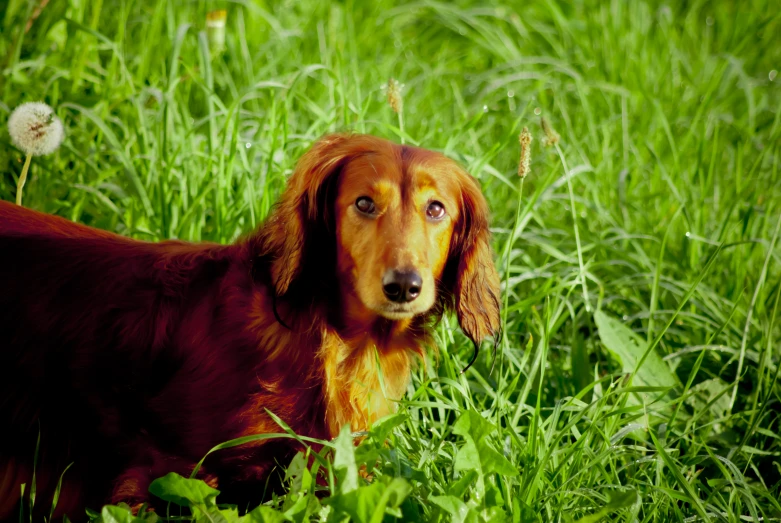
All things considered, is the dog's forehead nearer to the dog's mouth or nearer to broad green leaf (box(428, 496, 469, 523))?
the dog's mouth

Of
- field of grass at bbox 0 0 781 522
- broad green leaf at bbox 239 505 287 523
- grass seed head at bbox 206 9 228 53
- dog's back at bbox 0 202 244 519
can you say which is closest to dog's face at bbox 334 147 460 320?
field of grass at bbox 0 0 781 522

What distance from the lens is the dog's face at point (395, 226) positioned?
2.08m

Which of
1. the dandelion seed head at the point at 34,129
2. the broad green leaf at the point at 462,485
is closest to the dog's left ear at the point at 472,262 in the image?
the broad green leaf at the point at 462,485

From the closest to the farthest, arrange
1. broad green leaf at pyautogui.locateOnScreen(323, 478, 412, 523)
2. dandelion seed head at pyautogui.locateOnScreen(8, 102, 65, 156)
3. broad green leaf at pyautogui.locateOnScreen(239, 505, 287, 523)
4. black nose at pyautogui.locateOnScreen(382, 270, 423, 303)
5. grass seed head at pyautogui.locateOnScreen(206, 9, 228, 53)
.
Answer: broad green leaf at pyautogui.locateOnScreen(323, 478, 412, 523) → broad green leaf at pyautogui.locateOnScreen(239, 505, 287, 523) → black nose at pyautogui.locateOnScreen(382, 270, 423, 303) → dandelion seed head at pyautogui.locateOnScreen(8, 102, 65, 156) → grass seed head at pyautogui.locateOnScreen(206, 9, 228, 53)

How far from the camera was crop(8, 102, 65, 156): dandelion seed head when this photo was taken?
2.69 m

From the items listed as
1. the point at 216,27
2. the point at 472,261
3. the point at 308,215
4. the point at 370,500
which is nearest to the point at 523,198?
the point at 472,261

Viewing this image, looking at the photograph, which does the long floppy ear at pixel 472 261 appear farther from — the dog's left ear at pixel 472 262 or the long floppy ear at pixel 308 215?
the long floppy ear at pixel 308 215

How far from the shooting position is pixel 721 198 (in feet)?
12.4

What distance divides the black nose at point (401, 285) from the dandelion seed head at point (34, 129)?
1.29 m

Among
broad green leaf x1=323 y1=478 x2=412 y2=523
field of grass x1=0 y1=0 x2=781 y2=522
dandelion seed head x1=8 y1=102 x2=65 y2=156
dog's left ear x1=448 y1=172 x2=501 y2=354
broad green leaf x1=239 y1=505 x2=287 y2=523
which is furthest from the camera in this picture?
dandelion seed head x1=8 y1=102 x2=65 y2=156

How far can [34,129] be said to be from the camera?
270cm

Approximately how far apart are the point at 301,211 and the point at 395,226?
0.29 m

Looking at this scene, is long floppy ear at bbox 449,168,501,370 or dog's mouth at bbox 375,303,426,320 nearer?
dog's mouth at bbox 375,303,426,320

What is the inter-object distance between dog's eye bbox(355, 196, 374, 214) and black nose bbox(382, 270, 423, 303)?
0.22 m
